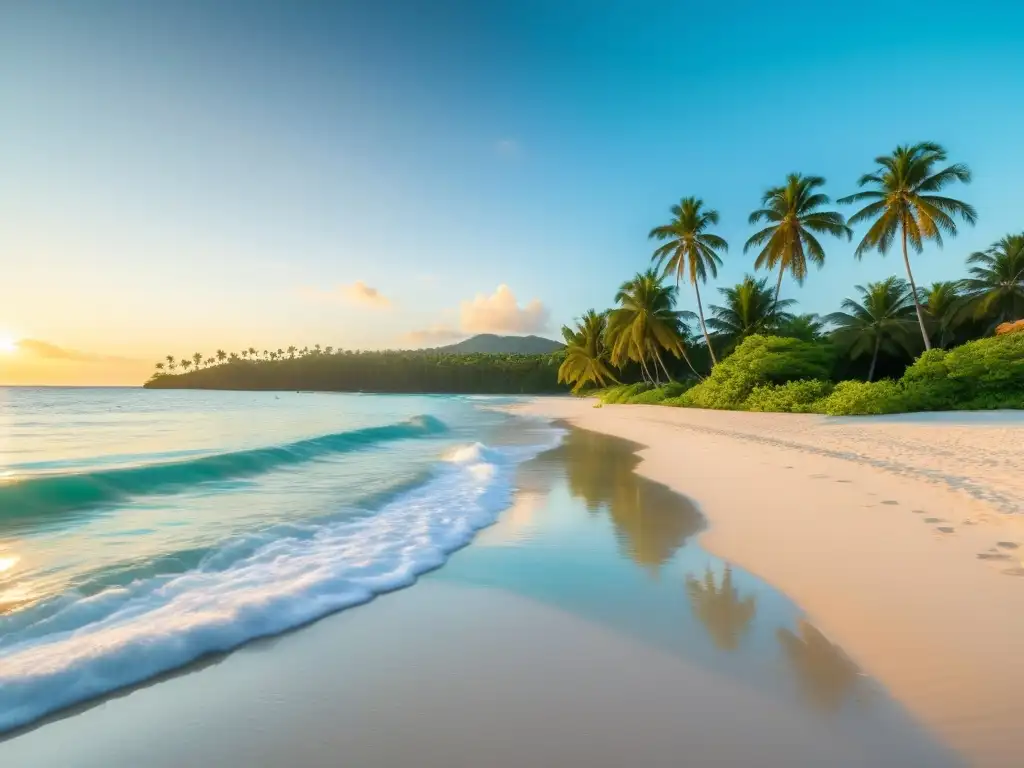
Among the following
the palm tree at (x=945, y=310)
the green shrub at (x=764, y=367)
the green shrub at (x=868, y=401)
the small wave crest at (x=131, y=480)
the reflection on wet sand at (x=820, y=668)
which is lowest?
the small wave crest at (x=131, y=480)

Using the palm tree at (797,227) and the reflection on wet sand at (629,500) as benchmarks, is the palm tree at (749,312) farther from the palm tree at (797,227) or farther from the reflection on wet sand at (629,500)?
the reflection on wet sand at (629,500)

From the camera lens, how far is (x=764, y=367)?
70.2 feet

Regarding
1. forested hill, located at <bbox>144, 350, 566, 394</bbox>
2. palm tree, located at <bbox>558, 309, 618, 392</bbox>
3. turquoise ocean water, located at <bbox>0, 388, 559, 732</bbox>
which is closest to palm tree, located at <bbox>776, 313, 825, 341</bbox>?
palm tree, located at <bbox>558, 309, 618, 392</bbox>

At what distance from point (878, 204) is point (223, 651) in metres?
27.2

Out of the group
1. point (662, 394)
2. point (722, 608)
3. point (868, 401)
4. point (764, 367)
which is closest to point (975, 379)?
point (868, 401)

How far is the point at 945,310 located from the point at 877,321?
380 centimetres

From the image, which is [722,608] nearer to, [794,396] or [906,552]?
[906,552]

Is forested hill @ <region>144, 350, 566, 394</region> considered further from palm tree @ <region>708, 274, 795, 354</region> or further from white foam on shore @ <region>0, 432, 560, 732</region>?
white foam on shore @ <region>0, 432, 560, 732</region>

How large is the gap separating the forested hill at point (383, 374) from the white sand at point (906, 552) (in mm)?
61229

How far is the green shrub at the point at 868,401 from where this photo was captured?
16.2 meters

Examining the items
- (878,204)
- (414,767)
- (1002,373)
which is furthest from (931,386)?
(414,767)

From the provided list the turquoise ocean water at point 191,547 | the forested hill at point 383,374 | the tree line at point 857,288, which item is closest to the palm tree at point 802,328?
the tree line at point 857,288

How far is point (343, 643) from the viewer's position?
8.82 feet

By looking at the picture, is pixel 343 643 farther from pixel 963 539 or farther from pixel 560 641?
pixel 963 539
